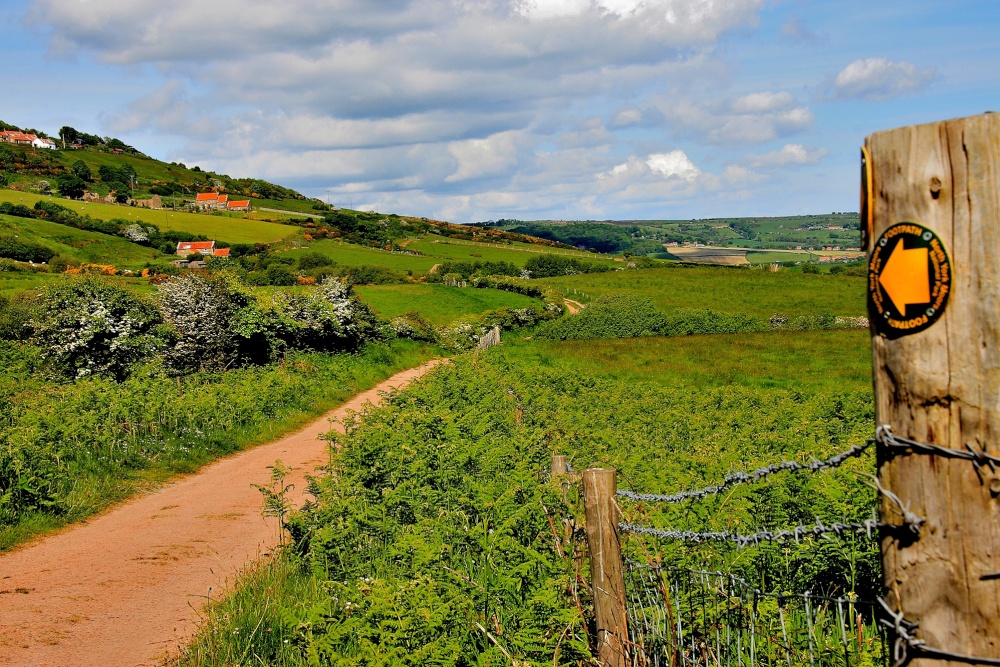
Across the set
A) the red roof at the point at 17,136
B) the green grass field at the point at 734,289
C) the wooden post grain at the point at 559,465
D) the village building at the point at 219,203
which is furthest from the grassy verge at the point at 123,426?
the red roof at the point at 17,136

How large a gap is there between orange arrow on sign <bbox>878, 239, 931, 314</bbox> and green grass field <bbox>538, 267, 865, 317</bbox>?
60145mm

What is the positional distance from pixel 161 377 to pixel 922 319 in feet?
63.2

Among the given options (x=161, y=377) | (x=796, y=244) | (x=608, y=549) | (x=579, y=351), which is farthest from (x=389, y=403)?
(x=796, y=244)

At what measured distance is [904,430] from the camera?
2.27 m

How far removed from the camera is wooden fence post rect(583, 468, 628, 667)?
4.15 metres

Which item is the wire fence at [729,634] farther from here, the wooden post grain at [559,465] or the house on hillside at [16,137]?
the house on hillside at [16,137]

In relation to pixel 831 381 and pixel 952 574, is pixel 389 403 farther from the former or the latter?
pixel 831 381

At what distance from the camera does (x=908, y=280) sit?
224 cm

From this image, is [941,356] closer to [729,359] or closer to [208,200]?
[729,359]

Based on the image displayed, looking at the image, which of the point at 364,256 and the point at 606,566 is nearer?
the point at 606,566

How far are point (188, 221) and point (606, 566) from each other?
105101mm

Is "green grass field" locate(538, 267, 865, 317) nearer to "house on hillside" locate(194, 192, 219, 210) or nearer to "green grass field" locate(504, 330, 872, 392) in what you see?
"green grass field" locate(504, 330, 872, 392)

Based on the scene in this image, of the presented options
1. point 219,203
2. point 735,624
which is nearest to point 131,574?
point 735,624

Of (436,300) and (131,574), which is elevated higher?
(436,300)
